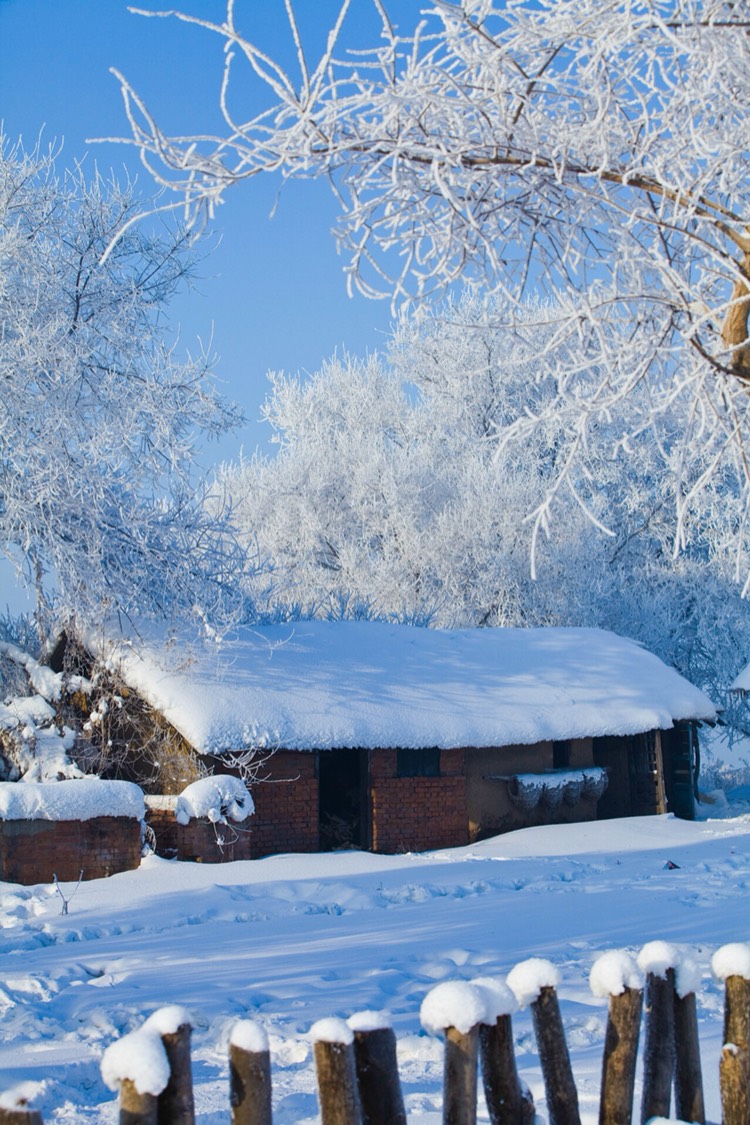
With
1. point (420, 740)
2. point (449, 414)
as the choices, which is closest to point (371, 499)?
point (449, 414)

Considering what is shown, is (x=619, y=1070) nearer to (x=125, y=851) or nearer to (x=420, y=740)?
(x=125, y=851)

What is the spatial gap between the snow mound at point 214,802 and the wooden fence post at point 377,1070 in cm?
A: 1179

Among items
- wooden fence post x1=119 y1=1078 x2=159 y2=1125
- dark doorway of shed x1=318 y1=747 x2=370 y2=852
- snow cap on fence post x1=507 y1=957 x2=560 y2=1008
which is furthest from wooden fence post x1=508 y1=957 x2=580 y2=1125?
dark doorway of shed x1=318 y1=747 x2=370 y2=852

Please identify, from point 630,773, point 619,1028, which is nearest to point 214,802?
point 630,773

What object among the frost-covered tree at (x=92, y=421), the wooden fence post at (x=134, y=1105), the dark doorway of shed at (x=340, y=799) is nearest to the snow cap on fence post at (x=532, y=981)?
the wooden fence post at (x=134, y=1105)

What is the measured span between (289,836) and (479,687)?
5291mm

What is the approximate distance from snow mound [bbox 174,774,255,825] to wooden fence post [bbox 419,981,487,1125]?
38.6 feet

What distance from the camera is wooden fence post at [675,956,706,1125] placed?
10.1 ft

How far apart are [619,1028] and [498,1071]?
0.37m

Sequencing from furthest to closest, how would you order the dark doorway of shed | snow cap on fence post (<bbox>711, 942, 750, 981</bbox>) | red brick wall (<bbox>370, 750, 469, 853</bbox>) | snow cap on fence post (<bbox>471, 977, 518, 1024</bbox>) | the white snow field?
the dark doorway of shed → red brick wall (<bbox>370, 750, 469, 853</bbox>) → the white snow field → snow cap on fence post (<bbox>711, 942, 750, 981</bbox>) → snow cap on fence post (<bbox>471, 977, 518, 1024</bbox>)

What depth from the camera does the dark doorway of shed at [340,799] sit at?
758 inches

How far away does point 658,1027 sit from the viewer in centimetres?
304

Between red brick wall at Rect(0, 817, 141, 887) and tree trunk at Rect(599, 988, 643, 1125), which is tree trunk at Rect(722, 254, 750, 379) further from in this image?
red brick wall at Rect(0, 817, 141, 887)

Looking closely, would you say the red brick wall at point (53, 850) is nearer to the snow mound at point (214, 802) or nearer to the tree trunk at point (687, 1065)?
the snow mound at point (214, 802)
